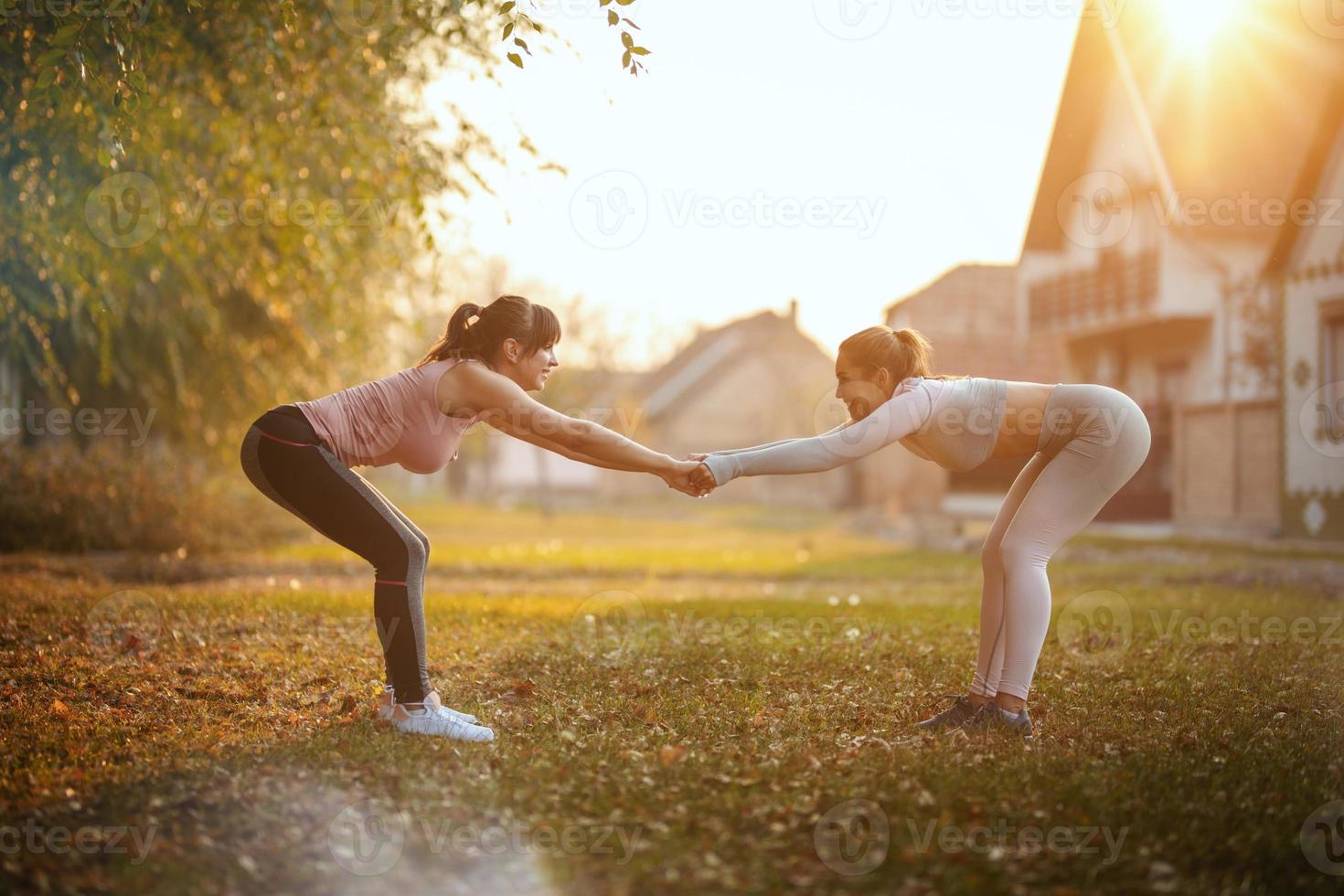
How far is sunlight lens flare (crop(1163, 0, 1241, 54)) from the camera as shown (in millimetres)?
22047

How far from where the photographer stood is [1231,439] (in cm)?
1975

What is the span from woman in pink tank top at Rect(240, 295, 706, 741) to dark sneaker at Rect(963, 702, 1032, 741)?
6.00 ft

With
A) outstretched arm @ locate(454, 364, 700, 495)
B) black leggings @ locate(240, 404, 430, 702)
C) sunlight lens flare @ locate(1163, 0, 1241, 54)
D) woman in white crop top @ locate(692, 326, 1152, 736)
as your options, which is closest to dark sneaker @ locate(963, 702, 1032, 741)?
woman in white crop top @ locate(692, 326, 1152, 736)

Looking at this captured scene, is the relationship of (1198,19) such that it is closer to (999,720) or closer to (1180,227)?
(1180,227)

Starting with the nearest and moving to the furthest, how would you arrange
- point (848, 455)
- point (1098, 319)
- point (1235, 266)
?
point (848, 455) < point (1235, 266) < point (1098, 319)

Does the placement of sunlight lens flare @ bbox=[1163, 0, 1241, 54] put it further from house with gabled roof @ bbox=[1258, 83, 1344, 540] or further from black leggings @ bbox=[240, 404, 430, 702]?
black leggings @ bbox=[240, 404, 430, 702]

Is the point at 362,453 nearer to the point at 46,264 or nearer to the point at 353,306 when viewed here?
the point at 46,264

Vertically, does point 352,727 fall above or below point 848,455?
below

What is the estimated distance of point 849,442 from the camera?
4.80m

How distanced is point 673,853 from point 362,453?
7.90 ft

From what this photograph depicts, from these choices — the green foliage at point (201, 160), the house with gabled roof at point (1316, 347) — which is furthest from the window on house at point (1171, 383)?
the green foliage at point (201, 160)

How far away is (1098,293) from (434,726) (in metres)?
23.4

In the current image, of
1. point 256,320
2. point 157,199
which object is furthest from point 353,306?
point 157,199

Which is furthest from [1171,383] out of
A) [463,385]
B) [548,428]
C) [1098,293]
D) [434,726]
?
[434,726]
